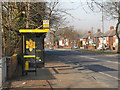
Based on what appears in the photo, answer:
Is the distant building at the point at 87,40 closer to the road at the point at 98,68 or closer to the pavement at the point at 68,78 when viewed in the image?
the road at the point at 98,68

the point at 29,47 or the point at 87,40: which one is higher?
the point at 87,40

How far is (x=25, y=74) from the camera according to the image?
11.9 meters

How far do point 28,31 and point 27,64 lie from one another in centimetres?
187

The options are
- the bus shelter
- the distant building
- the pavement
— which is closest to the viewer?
the pavement

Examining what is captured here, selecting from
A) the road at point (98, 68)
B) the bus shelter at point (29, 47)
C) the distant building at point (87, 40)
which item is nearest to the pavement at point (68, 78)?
the road at point (98, 68)

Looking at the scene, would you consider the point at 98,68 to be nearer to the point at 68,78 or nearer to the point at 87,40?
the point at 68,78

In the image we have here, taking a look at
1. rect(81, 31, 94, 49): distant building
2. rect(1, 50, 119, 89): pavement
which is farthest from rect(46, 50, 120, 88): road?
rect(81, 31, 94, 49): distant building

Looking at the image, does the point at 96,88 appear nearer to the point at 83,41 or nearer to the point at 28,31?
the point at 28,31

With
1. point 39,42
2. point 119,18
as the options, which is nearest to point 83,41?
point 119,18

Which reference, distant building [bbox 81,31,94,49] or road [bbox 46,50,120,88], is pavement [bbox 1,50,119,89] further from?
distant building [bbox 81,31,94,49]

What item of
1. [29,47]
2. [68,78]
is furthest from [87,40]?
[68,78]

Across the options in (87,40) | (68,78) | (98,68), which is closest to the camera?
(68,78)

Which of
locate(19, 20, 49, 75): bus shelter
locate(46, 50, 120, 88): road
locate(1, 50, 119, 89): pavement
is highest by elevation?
locate(19, 20, 49, 75): bus shelter

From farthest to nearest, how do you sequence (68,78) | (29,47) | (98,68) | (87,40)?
(87,40) → (98,68) → (29,47) → (68,78)
